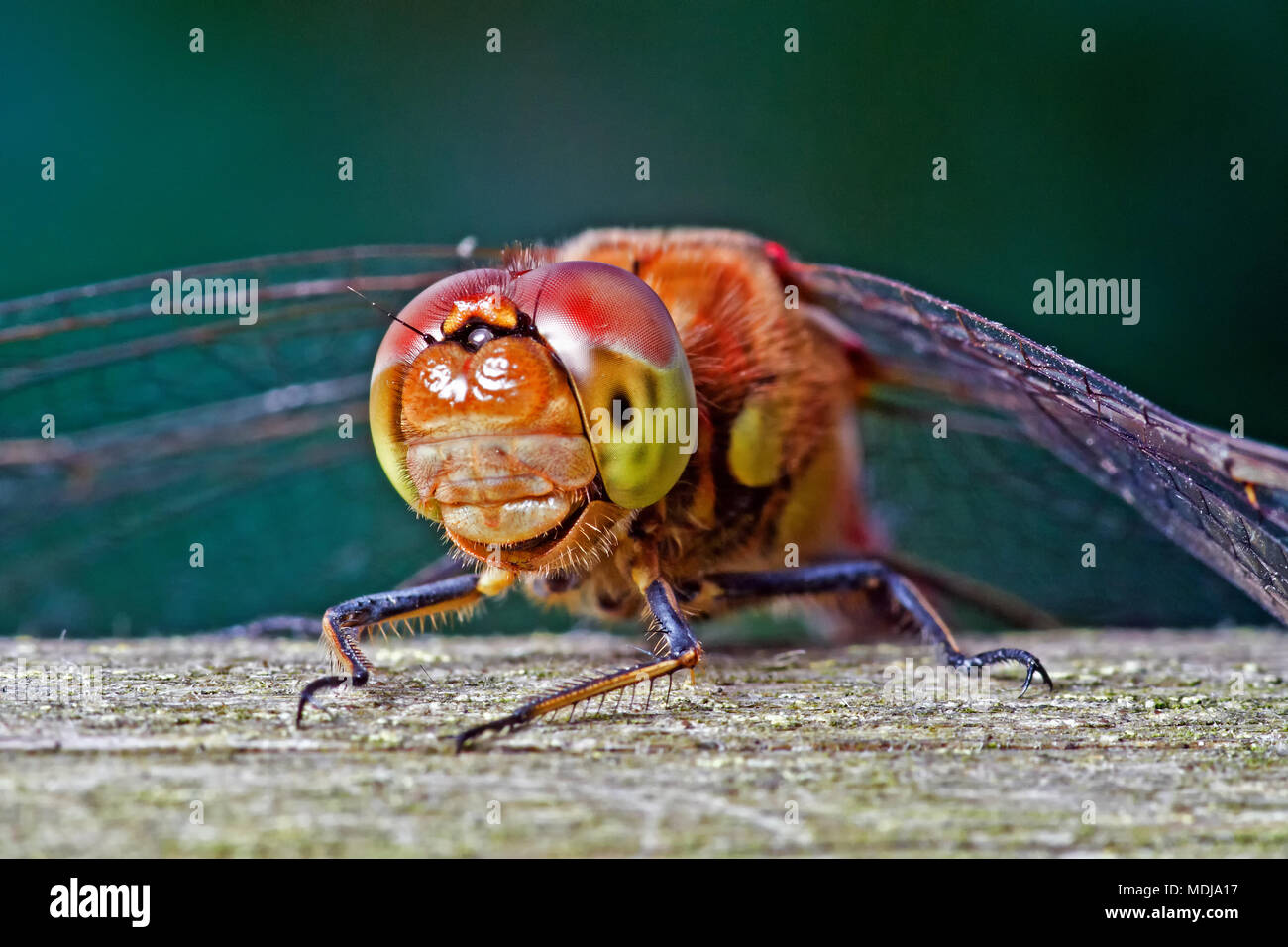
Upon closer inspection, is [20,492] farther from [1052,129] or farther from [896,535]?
[1052,129]

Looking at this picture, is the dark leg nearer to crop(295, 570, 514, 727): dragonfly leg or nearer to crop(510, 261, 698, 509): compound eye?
crop(295, 570, 514, 727): dragonfly leg

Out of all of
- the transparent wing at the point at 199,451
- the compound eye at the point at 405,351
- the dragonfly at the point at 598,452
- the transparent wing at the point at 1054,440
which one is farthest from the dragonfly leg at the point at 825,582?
the transparent wing at the point at 199,451

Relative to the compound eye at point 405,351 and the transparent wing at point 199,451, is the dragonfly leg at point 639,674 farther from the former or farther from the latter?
the transparent wing at point 199,451

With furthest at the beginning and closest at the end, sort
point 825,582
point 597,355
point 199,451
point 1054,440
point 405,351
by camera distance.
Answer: point 199,451, point 1054,440, point 825,582, point 405,351, point 597,355

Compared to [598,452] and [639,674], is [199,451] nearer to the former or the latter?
[598,452]

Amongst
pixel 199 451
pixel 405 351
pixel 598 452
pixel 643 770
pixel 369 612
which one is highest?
pixel 405 351

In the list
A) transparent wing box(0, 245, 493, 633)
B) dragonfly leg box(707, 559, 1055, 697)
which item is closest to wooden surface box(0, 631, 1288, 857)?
dragonfly leg box(707, 559, 1055, 697)

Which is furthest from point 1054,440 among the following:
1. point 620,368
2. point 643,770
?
point 643,770
